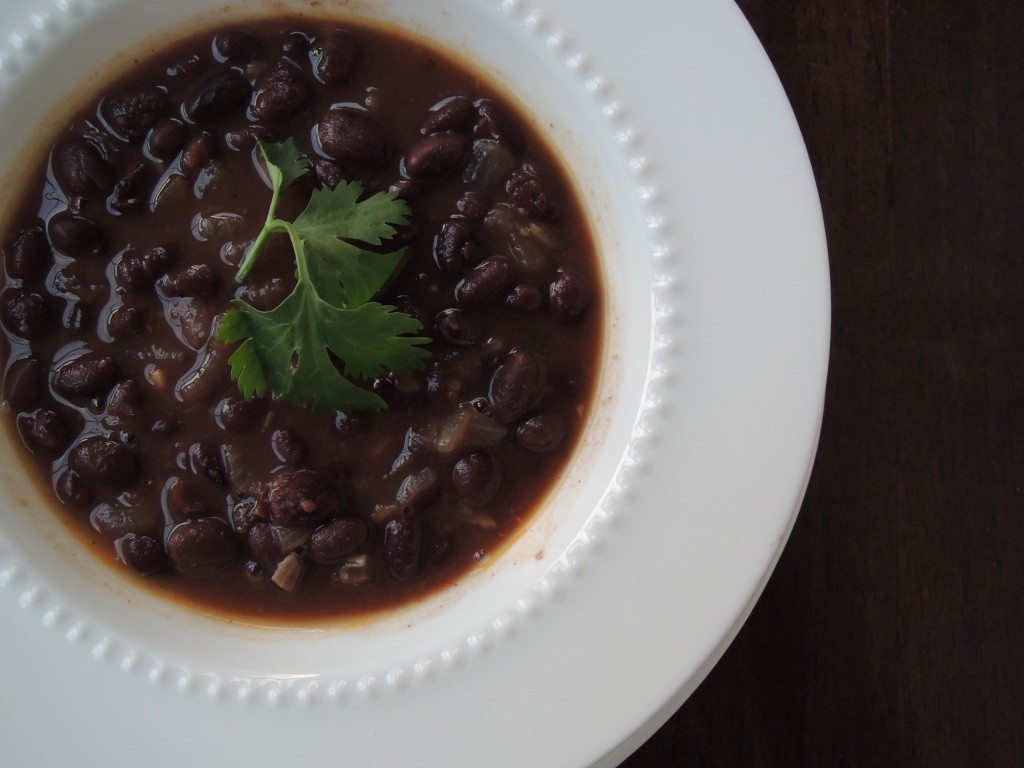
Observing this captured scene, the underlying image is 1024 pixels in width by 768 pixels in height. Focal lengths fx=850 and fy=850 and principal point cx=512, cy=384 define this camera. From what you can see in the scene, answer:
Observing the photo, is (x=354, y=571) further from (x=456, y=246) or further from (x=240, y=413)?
(x=456, y=246)

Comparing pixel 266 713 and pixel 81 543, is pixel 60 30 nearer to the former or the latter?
pixel 81 543

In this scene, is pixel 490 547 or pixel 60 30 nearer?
pixel 60 30

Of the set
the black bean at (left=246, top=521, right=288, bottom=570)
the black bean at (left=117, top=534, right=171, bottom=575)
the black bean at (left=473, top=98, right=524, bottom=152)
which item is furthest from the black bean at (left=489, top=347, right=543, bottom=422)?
the black bean at (left=117, top=534, right=171, bottom=575)

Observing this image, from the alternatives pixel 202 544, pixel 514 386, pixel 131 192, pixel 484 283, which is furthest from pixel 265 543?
pixel 131 192

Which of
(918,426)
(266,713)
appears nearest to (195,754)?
(266,713)

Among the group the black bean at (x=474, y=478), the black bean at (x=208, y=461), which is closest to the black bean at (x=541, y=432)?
the black bean at (x=474, y=478)

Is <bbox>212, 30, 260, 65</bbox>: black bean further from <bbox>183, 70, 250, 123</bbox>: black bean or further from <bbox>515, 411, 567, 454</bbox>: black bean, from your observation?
<bbox>515, 411, 567, 454</bbox>: black bean

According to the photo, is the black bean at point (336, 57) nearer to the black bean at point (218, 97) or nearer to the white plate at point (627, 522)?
the black bean at point (218, 97)
